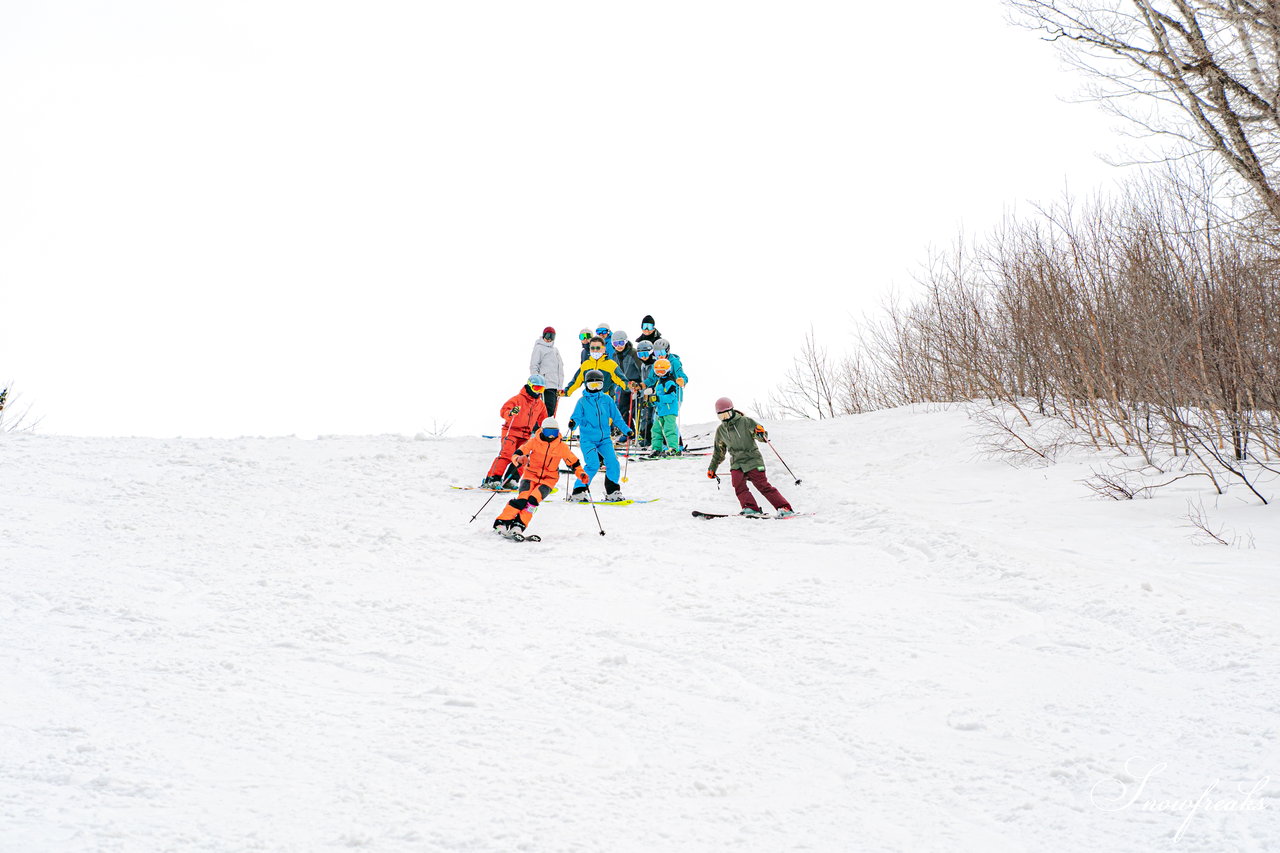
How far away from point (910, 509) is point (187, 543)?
292 inches

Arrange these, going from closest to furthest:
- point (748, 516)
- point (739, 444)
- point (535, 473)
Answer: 1. point (535, 473)
2. point (748, 516)
3. point (739, 444)

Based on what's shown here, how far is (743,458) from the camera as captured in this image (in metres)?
10.1

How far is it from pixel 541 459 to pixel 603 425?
225 centimetres

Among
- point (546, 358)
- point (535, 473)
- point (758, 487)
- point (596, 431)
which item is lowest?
point (758, 487)

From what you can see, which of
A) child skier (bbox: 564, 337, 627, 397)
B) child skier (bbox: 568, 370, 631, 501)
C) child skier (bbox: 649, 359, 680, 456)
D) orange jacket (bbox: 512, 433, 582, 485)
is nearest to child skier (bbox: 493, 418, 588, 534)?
orange jacket (bbox: 512, 433, 582, 485)

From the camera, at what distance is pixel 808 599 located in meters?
6.27

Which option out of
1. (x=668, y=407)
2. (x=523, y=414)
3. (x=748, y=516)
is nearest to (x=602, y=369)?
(x=668, y=407)

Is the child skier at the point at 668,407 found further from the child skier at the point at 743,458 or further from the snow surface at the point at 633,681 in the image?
the snow surface at the point at 633,681

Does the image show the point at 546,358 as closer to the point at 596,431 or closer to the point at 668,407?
the point at 668,407

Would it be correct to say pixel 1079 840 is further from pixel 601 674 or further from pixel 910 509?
pixel 910 509

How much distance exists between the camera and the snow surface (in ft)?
10.5

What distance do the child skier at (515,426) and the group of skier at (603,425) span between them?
0.01 m

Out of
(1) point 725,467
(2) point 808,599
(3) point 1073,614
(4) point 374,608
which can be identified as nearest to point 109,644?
(4) point 374,608

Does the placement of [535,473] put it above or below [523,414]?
below
